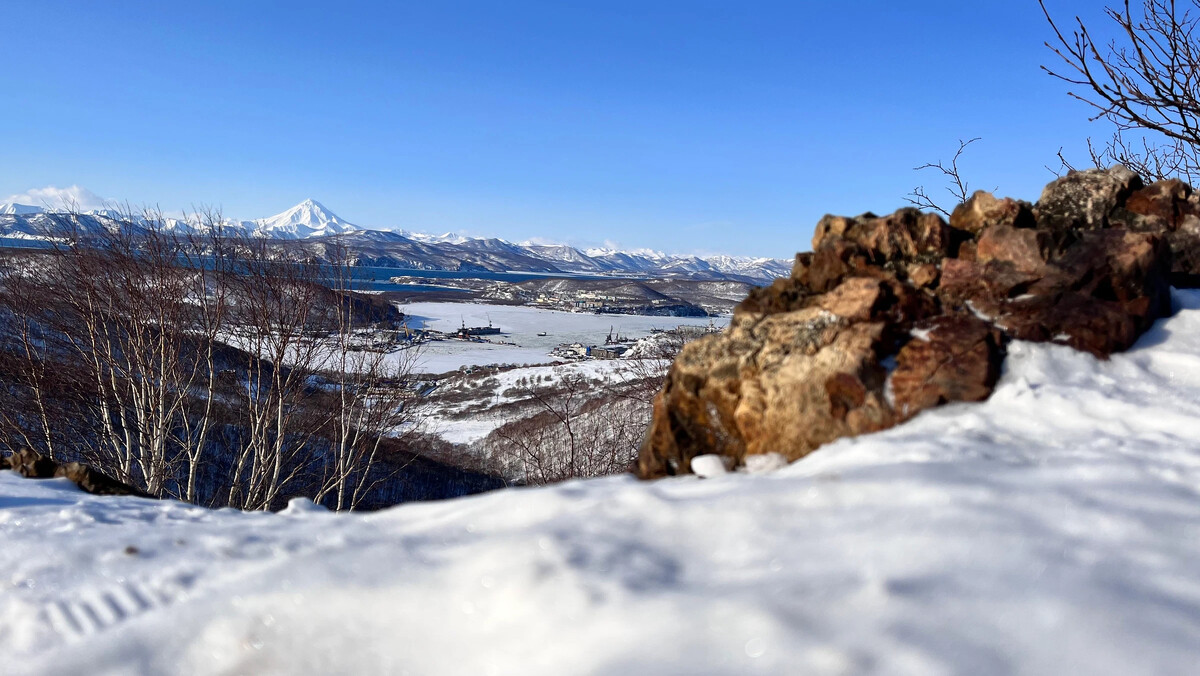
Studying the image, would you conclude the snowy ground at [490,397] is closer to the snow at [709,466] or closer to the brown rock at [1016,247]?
the brown rock at [1016,247]

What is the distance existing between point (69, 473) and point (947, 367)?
6.19 m

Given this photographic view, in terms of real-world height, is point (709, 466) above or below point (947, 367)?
below

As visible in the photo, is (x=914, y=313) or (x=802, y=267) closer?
(x=914, y=313)

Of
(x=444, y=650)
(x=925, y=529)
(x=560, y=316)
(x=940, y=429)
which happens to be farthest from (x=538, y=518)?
(x=560, y=316)

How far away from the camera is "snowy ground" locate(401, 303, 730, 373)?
50.0 metres

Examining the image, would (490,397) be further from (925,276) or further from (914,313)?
(914,313)

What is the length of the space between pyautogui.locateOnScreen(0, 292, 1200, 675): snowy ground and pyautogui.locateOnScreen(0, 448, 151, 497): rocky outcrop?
1407mm

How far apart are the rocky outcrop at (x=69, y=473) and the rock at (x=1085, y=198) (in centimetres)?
680

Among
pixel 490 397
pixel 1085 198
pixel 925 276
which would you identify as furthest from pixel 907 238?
pixel 490 397

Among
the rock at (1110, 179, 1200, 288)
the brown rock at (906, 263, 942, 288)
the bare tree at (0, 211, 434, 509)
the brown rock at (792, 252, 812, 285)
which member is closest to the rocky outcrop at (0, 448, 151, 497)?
the bare tree at (0, 211, 434, 509)

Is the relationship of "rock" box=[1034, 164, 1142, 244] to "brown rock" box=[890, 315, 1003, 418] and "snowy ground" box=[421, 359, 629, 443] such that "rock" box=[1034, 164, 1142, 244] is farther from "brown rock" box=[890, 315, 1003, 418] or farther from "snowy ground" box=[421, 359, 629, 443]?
"snowy ground" box=[421, 359, 629, 443]

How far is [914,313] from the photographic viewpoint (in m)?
3.29

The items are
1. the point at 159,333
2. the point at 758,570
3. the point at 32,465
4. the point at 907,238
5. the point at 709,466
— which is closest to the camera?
the point at 758,570

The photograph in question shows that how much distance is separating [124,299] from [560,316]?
8655cm
